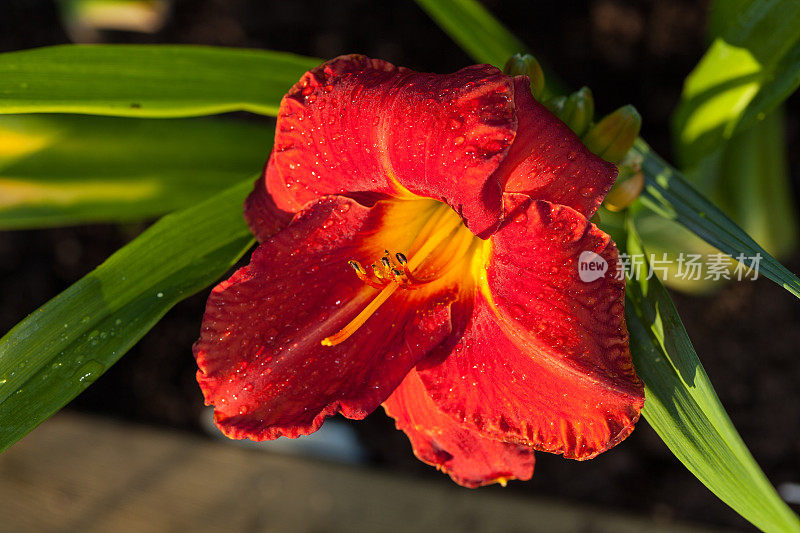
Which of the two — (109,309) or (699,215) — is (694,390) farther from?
(109,309)

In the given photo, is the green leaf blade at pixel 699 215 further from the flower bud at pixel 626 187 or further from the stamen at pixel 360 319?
the stamen at pixel 360 319

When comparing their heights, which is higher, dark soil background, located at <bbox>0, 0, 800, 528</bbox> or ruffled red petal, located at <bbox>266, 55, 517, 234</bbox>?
ruffled red petal, located at <bbox>266, 55, 517, 234</bbox>

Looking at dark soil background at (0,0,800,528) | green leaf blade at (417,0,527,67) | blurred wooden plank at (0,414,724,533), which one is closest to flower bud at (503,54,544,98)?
green leaf blade at (417,0,527,67)

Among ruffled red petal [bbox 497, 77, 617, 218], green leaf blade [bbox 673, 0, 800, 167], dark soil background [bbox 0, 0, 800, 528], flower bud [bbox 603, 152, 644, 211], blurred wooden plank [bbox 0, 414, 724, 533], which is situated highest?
green leaf blade [bbox 673, 0, 800, 167]

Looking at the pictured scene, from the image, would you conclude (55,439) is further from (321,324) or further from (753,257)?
(753,257)

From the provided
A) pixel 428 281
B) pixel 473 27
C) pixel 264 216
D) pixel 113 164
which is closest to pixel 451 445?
pixel 428 281

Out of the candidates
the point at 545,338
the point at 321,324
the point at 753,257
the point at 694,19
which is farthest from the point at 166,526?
the point at 694,19

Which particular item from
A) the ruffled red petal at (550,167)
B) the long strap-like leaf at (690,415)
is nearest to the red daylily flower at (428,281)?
the ruffled red petal at (550,167)

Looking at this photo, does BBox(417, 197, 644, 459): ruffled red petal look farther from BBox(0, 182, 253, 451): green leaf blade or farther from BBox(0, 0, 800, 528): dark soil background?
BBox(0, 0, 800, 528): dark soil background

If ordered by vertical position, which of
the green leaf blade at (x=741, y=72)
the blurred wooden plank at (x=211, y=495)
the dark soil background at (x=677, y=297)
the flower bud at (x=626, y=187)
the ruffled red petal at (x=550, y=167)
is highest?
the green leaf blade at (x=741, y=72)
